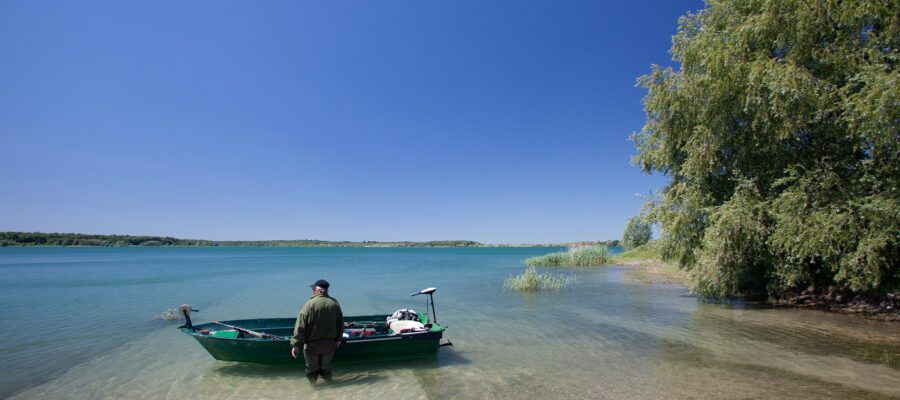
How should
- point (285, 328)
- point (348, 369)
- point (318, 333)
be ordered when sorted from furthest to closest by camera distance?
1. point (285, 328)
2. point (348, 369)
3. point (318, 333)

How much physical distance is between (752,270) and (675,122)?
719 cm

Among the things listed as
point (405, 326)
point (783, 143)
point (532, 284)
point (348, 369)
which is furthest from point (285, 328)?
point (783, 143)

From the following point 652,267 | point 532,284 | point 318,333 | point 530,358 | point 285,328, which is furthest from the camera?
point 652,267

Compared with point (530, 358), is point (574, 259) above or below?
above

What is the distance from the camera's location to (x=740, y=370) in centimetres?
859

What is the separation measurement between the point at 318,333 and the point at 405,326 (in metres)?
2.87

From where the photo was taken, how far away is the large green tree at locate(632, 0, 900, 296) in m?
10.9

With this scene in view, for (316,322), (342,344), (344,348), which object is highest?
(316,322)

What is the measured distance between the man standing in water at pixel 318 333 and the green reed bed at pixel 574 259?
3728 centimetres

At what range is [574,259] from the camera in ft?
147

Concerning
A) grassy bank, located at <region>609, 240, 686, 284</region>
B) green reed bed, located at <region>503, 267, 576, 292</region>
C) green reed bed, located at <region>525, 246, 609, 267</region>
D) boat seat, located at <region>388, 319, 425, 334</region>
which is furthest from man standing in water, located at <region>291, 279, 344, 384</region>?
green reed bed, located at <region>525, 246, 609, 267</region>

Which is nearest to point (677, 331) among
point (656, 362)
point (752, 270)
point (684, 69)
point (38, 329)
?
point (656, 362)

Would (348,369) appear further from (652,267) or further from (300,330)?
(652,267)

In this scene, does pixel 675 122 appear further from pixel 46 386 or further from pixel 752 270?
pixel 46 386
